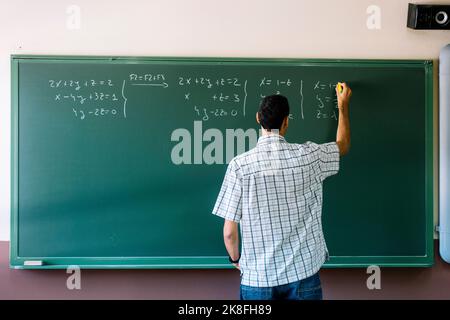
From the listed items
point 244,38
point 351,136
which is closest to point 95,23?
point 244,38

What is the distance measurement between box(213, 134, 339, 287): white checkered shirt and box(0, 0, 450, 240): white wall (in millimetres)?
848

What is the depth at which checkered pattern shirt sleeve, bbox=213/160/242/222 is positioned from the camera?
1.51m

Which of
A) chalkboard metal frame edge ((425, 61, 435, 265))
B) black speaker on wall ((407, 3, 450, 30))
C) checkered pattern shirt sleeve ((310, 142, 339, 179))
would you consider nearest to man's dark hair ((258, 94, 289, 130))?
checkered pattern shirt sleeve ((310, 142, 339, 179))

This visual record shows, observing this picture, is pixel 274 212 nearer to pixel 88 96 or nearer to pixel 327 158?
pixel 327 158

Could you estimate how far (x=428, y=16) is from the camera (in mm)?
2057

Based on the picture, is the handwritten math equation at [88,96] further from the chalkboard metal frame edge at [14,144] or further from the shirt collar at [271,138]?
the shirt collar at [271,138]

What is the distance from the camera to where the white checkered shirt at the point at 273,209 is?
1.50 metres

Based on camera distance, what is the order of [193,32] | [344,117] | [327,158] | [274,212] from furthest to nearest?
[193,32] → [344,117] → [327,158] → [274,212]

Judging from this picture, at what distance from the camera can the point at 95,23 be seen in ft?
6.77

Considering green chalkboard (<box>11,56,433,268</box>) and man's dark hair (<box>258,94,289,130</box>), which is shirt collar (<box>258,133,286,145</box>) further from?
green chalkboard (<box>11,56,433,268</box>)

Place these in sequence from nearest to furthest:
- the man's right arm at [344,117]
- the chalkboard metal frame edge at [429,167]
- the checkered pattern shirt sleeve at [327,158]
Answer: the checkered pattern shirt sleeve at [327,158], the man's right arm at [344,117], the chalkboard metal frame edge at [429,167]

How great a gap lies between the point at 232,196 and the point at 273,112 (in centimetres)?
42

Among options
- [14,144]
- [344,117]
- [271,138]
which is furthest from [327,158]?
[14,144]

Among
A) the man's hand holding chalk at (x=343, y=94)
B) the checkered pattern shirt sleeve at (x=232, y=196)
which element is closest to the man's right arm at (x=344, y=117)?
the man's hand holding chalk at (x=343, y=94)
